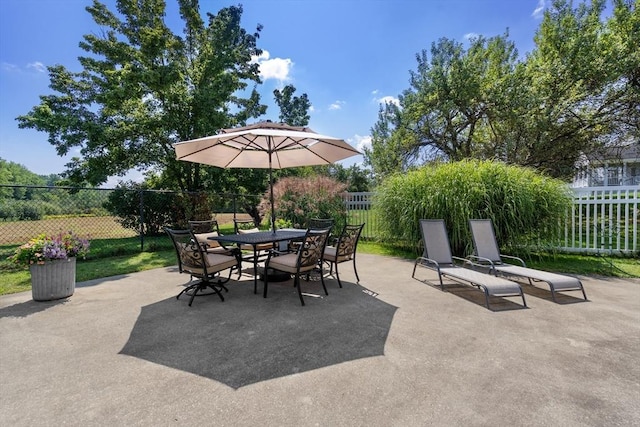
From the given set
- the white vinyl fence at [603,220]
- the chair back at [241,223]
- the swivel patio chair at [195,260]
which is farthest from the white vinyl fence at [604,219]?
the swivel patio chair at [195,260]

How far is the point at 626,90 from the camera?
9180mm

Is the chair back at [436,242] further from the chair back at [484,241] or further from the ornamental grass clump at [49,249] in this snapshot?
the ornamental grass clump at [49,249]

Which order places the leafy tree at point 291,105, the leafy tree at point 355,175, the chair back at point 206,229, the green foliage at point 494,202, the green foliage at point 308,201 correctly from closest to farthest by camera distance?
the chair back at point 206,229 < the green foliage at point 494,202 < the green foliage at point 308,201 < the leafy tree at point 291,105 < the leafy tree at point 355,175

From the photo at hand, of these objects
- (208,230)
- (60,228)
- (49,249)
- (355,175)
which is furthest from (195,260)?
(355,175)

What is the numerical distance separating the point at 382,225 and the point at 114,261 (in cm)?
629

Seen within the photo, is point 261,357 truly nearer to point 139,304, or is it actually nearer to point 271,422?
point 271,422

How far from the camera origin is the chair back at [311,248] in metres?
3.61

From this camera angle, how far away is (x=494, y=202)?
5.98 meters

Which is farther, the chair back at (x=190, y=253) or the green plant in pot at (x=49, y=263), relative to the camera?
the green plant in pot at (x=49, y=263)

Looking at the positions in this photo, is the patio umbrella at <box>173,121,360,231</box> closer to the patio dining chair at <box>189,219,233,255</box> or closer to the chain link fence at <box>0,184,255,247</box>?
the patio dining chair at <box>189,219,233,255</box>

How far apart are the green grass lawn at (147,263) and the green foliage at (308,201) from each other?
161 cm

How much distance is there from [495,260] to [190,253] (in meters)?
4.68

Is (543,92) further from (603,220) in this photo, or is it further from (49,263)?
(49,263)

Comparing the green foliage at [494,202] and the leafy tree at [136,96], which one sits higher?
the leafy tree at [136,96]
